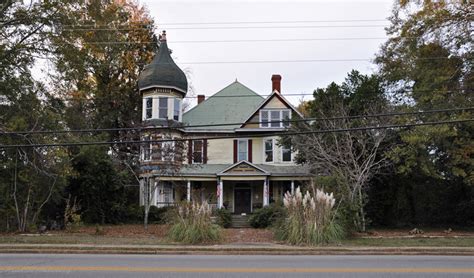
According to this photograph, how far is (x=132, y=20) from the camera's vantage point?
38875mm

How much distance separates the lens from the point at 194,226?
16.0 meters

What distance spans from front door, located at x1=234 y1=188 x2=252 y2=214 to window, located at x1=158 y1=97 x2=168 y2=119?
304 inches

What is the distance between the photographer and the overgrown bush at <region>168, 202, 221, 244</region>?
15883 millimetres

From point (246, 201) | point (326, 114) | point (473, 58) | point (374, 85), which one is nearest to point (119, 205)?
point (246, 201)

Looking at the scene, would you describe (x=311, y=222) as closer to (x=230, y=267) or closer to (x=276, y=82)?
(x=230, y=267)

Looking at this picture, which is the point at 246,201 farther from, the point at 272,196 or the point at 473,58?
the point at 473,58

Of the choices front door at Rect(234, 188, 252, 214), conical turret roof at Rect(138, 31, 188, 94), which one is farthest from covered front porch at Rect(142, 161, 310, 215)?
conical turret roof at Rect(138, 31, 188, 94)

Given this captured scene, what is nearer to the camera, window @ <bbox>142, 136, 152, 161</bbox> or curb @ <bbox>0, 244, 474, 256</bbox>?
curb @ <bbox>0, 244, 474, 256</bbox>

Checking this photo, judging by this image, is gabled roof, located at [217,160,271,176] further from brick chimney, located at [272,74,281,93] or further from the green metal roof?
brick chimney, located at [272,74,281,93]

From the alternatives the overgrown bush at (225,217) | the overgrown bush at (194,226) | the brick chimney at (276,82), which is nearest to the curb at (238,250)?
the overgrown bush at (194,226)

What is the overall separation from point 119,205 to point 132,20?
58.3ft

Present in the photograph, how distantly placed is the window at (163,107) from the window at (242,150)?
589 centimetres

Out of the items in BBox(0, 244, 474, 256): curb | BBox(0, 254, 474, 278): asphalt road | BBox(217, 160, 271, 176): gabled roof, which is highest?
BBox(217, 160, 271, 176): gabled roof

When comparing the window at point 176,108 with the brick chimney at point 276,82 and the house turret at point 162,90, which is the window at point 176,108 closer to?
the house turret at point 162,90
